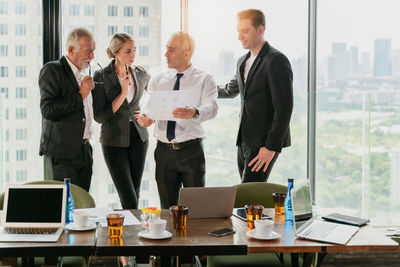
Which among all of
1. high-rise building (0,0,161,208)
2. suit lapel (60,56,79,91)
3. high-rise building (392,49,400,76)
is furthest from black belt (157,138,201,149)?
high-rise building (392,49,400,76)

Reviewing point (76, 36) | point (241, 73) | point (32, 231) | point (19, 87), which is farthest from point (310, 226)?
point (19, 87)

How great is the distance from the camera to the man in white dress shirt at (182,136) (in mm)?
3824

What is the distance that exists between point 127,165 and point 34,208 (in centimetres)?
151

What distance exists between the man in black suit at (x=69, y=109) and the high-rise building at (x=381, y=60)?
2428 millimetres

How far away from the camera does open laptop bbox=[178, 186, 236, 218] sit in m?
2.67

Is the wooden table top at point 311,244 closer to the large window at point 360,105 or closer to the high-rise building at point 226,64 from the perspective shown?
the large window at point 360,105

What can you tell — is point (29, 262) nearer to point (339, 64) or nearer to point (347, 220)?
point (347, 220)

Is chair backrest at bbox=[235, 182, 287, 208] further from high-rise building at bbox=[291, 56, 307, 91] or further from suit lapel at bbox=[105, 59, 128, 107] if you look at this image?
high-rise building at bbox=[291, 56, 307, 91]

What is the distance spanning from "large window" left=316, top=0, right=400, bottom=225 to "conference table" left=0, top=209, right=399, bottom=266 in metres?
2.14

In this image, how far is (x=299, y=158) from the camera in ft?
15.7

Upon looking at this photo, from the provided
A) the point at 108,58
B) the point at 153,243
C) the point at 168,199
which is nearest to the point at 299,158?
the point at 168,199

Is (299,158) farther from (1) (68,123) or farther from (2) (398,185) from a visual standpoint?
(1) (68,123)

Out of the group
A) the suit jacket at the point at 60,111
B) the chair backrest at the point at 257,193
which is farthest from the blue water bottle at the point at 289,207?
the suit jacket at the point at 60,111

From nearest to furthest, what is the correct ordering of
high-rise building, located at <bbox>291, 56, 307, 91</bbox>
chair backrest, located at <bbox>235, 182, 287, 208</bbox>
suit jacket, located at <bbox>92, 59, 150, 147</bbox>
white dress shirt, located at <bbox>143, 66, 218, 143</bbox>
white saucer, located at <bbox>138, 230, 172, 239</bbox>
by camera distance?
white saucer, located at <bbox>138, 230, 172, 239</bbox> → chair backrest, located at <bbox>235, 182, 287, 208</bbox> → white dress shirt, located at <bbox>143, 66, 218, 143</bbox> → suit jacket, located at <bbox>92, 59, 150, 147</bbox> → high-rise building, located at <bbox>291, 56, 307, 91</bbox>
